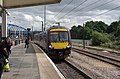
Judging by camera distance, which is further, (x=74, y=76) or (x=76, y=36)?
(x=76, y=36)

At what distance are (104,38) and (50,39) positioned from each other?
172 ft

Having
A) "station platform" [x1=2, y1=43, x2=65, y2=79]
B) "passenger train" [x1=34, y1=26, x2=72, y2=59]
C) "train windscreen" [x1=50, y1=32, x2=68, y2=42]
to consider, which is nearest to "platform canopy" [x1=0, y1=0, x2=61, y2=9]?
"passenger train" [x1=34, y1=26, x2=72, y2=59]

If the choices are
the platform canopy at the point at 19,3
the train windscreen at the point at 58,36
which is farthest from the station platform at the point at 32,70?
the platform canopy at the point at 19,3

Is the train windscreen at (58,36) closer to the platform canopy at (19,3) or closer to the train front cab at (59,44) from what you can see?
the train front cab at (59,44)

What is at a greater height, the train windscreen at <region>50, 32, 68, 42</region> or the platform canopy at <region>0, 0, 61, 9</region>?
the platform canopy at <region>0, 0, 61, 9</region>

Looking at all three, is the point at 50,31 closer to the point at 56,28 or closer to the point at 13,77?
the point at 56,28

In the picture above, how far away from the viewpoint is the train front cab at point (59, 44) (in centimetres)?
2475

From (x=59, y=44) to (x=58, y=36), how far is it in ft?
2.92

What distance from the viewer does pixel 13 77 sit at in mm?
12086

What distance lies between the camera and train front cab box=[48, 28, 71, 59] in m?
24.8

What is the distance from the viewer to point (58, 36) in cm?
2567

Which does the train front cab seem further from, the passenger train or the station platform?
the station platform

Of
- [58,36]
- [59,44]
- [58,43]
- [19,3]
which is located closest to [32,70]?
[59,44]

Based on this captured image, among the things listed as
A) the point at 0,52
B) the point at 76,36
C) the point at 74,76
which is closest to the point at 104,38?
the point at 76,36
